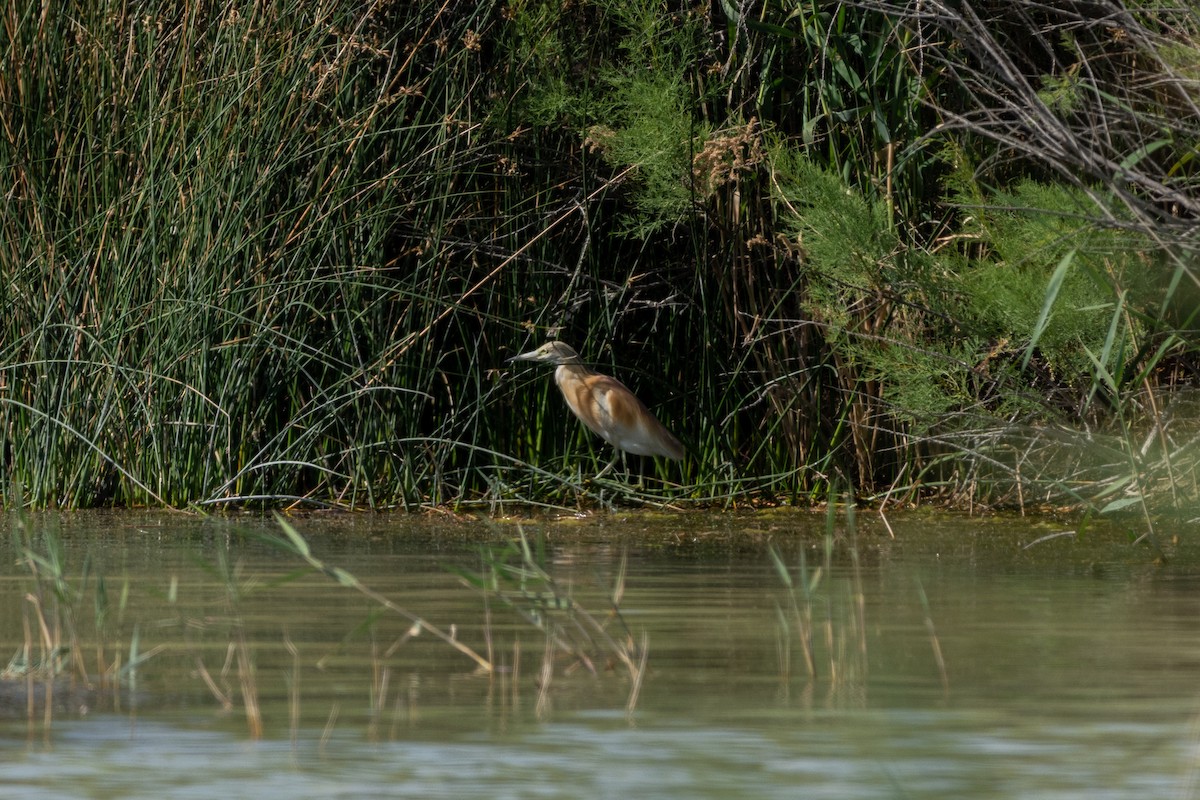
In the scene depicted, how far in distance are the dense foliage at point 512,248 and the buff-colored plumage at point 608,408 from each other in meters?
0.21

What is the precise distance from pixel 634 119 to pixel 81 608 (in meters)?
3.38

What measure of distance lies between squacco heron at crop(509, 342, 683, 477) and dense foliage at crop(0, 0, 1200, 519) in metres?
0.21

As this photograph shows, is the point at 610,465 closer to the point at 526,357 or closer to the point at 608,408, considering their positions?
the point at 608,408

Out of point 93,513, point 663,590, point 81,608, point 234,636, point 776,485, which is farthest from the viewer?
point 776,485

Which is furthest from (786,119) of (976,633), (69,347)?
(976,633)

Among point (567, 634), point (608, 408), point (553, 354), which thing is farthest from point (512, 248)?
point (567, 634)

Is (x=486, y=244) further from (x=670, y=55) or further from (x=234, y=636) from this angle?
(x=234, y=636)

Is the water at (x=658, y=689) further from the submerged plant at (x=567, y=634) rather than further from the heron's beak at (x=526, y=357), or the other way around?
the heron's beak at (x=526, y=357)

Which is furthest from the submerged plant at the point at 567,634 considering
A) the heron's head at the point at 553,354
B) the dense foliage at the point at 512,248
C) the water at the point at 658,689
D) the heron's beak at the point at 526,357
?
the heron's head at the point at 553,354

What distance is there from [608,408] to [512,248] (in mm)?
943

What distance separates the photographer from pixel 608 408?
272 inches

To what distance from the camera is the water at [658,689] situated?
280 centimetres

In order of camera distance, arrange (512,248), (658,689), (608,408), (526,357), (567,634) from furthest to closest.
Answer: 1. (512,248)
2. (526,357)
3. (608,408)
4. (567,634)
5. (658,689)

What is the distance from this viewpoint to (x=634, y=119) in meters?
7.14
